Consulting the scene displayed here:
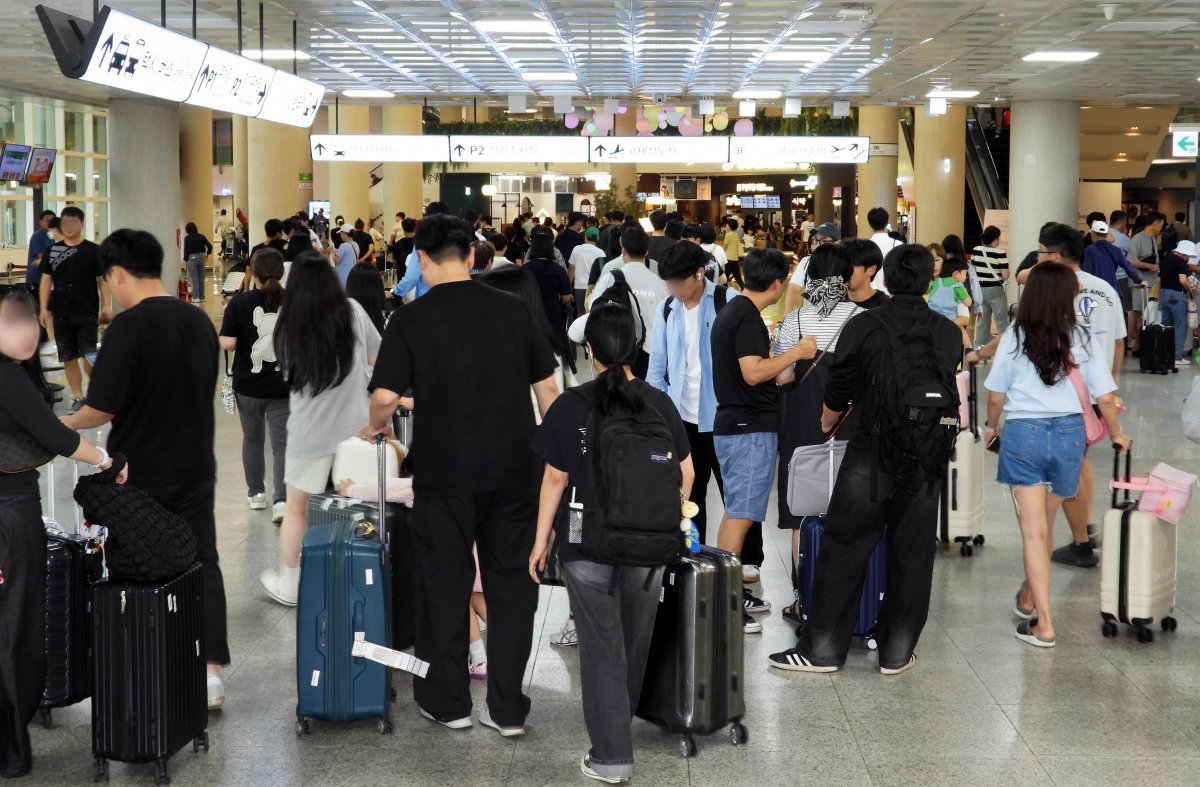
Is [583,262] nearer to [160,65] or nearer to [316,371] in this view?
[160,65]

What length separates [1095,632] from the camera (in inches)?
214

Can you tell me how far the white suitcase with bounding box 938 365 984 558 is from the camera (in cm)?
675

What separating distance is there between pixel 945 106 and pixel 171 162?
989 cm

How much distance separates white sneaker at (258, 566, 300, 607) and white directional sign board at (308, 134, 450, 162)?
42.2 feet

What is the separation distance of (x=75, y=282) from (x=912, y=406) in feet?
26.8

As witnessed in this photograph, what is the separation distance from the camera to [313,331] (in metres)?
5.59

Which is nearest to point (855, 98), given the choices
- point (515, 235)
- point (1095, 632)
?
point (515, 235)

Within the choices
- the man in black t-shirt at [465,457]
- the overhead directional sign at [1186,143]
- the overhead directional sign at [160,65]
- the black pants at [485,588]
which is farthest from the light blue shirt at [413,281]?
the overhead directional sign at [1186,143]

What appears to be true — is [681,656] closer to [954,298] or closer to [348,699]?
[348,699]

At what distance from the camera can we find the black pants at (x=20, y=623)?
12.5 ft

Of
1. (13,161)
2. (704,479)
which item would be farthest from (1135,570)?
(13,161)

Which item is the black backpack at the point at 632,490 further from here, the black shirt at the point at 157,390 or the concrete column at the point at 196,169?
the concrete column at the point at 196,169

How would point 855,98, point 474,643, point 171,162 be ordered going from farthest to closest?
1. point 855,98
2. point 171,162
3. point 474,643

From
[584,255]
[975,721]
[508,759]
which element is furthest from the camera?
[584,255]
